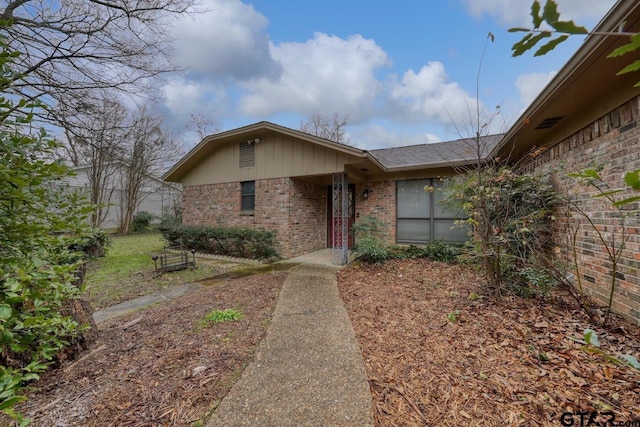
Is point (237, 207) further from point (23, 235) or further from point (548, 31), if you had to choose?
point (548, 31)

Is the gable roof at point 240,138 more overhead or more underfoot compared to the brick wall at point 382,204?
more overhead

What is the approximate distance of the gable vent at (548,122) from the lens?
428 centimetres

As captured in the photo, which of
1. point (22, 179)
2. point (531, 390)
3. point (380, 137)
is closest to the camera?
point (22, 179)

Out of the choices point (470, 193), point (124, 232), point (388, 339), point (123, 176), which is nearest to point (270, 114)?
point (123, 176)

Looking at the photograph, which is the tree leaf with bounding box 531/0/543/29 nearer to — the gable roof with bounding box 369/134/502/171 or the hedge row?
the gable roof with bounding box 369/134/502/171

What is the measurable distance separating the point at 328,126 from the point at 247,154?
13962 millimetres

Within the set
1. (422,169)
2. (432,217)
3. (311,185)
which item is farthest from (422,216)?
(311,185)

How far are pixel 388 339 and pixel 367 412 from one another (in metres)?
1.21

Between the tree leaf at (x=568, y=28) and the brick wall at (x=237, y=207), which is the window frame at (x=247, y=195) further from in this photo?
the tree leaf at (x=568, y=28)

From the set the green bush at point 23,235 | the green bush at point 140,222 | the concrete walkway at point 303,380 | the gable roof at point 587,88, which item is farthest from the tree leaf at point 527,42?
the green bush at point 140,222

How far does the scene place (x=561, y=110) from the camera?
3.91 meters

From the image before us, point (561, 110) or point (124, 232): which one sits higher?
point (561, 110)

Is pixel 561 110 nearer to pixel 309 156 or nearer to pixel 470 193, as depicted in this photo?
pixel 470 193

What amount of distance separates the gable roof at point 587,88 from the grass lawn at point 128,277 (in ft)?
23.7
